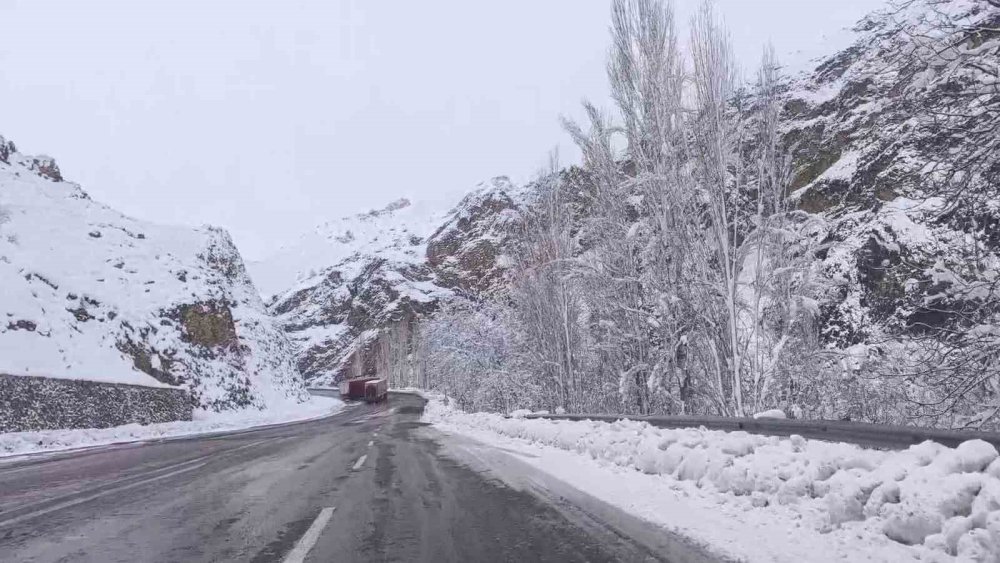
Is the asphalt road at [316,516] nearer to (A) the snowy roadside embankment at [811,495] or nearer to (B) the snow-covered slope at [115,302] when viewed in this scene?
(A) the snowy roadside embankment at [811,495]

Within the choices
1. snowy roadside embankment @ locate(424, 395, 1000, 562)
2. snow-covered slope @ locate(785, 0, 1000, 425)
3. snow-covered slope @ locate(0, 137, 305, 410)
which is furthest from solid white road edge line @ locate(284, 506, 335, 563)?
snow-covered slope @ locate(0, 137, 305, 410)

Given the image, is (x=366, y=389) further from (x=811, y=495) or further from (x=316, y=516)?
(x=811, y=495)

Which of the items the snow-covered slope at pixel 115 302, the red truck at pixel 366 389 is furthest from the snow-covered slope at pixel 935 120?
the red truck at pixel 366 389

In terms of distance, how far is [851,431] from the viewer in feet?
16.7

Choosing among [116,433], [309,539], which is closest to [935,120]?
[309,539]

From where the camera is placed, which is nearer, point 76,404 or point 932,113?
point 932,113

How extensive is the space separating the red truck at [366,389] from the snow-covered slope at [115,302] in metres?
13.9

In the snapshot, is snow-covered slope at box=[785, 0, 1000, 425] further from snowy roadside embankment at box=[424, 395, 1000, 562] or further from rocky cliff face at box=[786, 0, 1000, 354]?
snowy roadside embankment at box=[424, 395, 1000, 562]

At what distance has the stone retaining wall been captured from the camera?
18.9 m

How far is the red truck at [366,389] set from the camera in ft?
179

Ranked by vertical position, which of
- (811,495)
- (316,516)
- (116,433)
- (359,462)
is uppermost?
(811,495)

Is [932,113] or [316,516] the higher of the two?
[932,113]

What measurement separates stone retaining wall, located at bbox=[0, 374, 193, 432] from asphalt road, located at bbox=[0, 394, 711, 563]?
37.9 feet

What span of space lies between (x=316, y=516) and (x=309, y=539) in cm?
100
